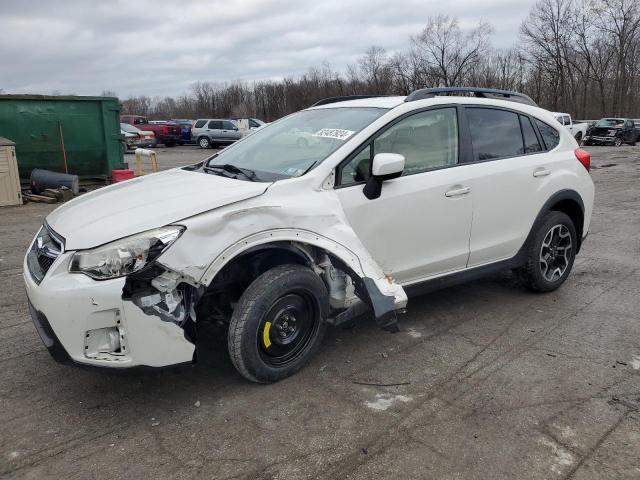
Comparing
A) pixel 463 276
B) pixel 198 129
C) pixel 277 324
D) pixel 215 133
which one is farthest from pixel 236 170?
pixel 198 129

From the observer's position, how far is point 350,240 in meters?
3.34

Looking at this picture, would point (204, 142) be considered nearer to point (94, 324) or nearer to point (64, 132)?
point (64, 132)

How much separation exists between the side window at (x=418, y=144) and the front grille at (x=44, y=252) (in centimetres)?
177

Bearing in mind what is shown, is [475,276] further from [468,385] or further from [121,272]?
[121,272]

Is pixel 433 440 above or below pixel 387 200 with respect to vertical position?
below

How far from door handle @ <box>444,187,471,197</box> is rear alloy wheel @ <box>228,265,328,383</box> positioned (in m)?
1.30

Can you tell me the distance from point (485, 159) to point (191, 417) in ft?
9.64

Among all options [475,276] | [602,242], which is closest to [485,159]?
[475,276]

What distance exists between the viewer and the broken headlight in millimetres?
2746

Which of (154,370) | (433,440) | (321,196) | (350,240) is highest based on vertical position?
(321,196)

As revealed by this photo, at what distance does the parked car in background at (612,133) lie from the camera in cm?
3028

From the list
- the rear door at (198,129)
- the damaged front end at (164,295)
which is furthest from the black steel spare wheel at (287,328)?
the rear door at (198,129)

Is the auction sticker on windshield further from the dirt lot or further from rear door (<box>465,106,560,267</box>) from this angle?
the dirt lot

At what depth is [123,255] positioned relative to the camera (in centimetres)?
276
